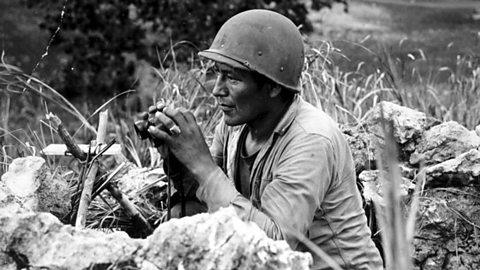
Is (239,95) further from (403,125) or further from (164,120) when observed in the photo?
(403,125)

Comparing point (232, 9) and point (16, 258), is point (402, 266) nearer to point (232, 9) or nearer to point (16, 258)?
point (16, 258)

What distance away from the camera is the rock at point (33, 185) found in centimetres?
376

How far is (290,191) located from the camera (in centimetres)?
334

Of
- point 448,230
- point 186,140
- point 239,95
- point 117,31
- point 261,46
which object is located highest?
point 261,46

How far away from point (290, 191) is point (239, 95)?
475 millimetres

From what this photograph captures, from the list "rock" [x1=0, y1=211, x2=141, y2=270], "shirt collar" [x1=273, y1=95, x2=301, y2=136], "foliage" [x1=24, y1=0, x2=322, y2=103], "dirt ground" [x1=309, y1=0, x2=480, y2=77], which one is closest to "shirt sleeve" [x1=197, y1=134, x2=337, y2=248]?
"shirt collar" [x1=273, y1=95, x2=301, y2=136]

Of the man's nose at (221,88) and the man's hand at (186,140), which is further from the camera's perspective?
the man's nose at (221,88)

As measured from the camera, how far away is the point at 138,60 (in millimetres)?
8828

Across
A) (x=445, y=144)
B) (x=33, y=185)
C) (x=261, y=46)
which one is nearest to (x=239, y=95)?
(x=261, y=46)

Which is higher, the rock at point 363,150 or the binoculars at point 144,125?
the binoculars at point 144,125

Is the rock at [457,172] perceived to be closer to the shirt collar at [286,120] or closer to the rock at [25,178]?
the shirt collar at [286,120]

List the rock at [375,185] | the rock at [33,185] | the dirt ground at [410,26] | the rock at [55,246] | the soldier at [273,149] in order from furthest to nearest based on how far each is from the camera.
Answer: the dirt ground at [410,26], the rock at [375,185], the rock at [33,185], the soldier at [273,149], the rock at [55,246]

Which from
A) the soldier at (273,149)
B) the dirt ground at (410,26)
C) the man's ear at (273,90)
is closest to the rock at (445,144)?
the soldier at (273,149)

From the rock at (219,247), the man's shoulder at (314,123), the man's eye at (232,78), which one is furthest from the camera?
the man's eye at (232,78)
